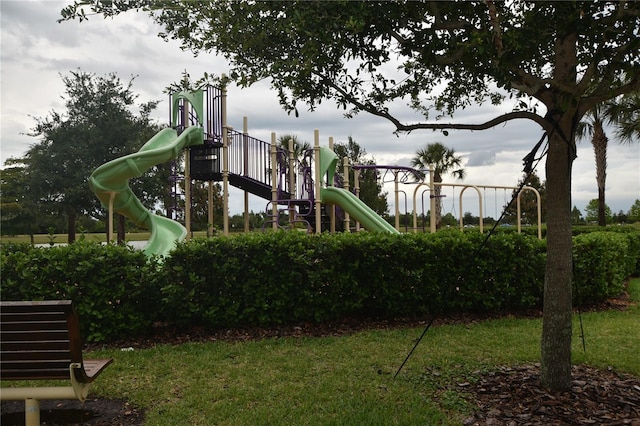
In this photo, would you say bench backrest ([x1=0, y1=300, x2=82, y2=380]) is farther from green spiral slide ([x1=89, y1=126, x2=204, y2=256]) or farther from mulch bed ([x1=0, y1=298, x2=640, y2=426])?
green spiral slide ([x1=89, y1=126, x2=204, y2=256])

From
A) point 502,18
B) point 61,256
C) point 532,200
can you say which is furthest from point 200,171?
point 532,200

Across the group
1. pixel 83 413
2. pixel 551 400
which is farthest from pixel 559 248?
pixel 83 413

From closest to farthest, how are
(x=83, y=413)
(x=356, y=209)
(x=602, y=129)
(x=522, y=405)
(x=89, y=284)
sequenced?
(x=522, y=405)
(x=83, y=413)
(x=89, y=284)
(x=356, y=209)
(x=602, y=129)

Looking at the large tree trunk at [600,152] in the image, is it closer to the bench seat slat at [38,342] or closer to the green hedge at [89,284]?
the green hedge at [89,284]

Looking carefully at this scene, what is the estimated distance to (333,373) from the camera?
4.59 metres

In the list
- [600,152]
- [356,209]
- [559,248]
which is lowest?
[559,248]

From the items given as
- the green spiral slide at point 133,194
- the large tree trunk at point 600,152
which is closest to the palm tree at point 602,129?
the large tree trunk at point 600,152

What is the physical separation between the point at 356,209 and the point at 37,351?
10.5 metres

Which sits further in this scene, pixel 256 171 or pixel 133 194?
pixel 256 171

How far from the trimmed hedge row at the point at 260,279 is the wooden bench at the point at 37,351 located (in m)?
2.43

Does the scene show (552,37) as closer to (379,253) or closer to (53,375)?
(379,253)

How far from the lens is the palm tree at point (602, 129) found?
1944cm

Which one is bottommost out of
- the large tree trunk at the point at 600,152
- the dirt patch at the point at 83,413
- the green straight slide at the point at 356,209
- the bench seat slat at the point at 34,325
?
the dirt patch at the point at 83,413

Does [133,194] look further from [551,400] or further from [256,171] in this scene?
[551,400]
